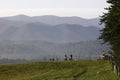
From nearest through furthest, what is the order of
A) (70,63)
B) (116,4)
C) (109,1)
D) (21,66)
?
(116,4)
(109,1)
(70,63)
(21,66)

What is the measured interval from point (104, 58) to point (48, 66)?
9872 millimetres

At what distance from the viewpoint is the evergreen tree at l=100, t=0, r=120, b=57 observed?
40188 millimetres

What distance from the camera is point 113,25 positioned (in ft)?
137

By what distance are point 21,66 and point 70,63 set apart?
9.63 metres

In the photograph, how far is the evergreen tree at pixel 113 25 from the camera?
132 feet

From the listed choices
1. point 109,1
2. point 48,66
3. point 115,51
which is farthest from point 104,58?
point 109,1

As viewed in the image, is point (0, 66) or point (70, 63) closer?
point (70, 63)

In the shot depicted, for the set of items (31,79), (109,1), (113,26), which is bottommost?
(31,79)

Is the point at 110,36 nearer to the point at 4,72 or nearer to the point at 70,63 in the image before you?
the point at 70,63

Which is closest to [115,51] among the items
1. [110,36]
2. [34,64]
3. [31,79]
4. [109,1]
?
[110,36]

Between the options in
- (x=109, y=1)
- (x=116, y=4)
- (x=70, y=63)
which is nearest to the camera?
(x=116, y=4)

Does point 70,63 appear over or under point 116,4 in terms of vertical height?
under

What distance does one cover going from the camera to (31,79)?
4359 cm

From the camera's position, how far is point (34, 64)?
60.9 meters
